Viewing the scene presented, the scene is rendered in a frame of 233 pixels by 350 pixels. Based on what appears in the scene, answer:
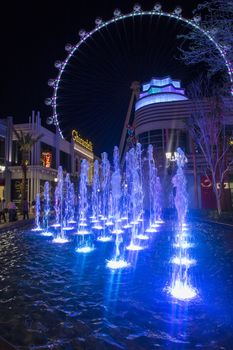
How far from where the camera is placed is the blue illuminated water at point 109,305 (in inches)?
151

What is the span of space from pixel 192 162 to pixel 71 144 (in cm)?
2083

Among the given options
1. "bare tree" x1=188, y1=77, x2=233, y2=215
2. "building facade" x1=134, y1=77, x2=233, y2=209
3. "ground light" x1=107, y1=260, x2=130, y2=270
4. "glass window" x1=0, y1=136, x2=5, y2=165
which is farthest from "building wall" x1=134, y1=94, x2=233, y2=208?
"ground light" x1=107, y1=260, x2=130, y2=270

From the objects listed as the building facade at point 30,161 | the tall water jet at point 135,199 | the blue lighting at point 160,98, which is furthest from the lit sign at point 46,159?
the blue lighting at point 160,98

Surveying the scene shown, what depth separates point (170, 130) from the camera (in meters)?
38.0

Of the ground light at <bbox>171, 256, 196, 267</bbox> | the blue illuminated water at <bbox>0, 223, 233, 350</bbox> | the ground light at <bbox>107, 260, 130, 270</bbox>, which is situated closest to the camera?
the blue illuminated water at <bbox>0, 223, 233, 350</bbox>

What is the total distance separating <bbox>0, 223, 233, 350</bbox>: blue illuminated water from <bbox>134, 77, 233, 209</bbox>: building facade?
21.0m

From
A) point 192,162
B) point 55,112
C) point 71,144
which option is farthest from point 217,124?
point 71,144

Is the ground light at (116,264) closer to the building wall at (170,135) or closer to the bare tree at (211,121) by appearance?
the bare tree at (211,121)

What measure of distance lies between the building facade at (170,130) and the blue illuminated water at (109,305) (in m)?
21.0

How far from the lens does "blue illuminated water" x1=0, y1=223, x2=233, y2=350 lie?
3844 millimetres

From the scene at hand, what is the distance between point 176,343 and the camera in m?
3.74

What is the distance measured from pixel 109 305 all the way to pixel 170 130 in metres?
34.7

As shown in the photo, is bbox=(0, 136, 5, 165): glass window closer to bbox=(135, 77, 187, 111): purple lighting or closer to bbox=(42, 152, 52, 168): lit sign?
bbox=(42, 152, 52, 168): lit sign

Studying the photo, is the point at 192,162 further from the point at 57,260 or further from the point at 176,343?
the point at 176,343
